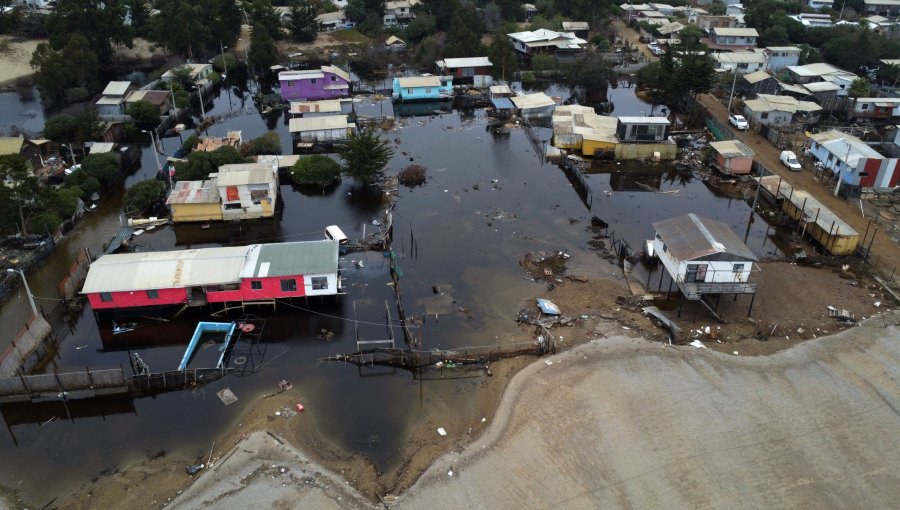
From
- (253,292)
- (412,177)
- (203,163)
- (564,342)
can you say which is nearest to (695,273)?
(564,342)

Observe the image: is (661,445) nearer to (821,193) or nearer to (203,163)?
(821,193)

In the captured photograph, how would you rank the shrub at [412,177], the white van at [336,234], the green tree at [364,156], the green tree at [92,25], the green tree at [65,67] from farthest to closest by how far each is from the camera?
the green tree at [92,25] < the green tree at [65,67] < the shrub at [412,177] < the green tree at [364,156] < the white van at [336,234]

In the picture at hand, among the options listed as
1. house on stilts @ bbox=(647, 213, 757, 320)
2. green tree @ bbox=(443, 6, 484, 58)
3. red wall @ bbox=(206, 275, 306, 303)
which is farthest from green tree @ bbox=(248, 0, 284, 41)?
house on stilts @ bbox=(647, 213, 757, 320)

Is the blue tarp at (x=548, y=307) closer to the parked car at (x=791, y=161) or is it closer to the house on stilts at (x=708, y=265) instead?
the house on stilts at (x=708, y=265)

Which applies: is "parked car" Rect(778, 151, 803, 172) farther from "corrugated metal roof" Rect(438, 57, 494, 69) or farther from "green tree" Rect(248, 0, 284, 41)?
"green tree" Rect(248, 0, 284, 41)

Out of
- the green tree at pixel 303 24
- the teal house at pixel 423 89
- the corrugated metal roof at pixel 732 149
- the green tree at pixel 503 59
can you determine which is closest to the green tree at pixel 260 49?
the green tree at pixel 303 24
